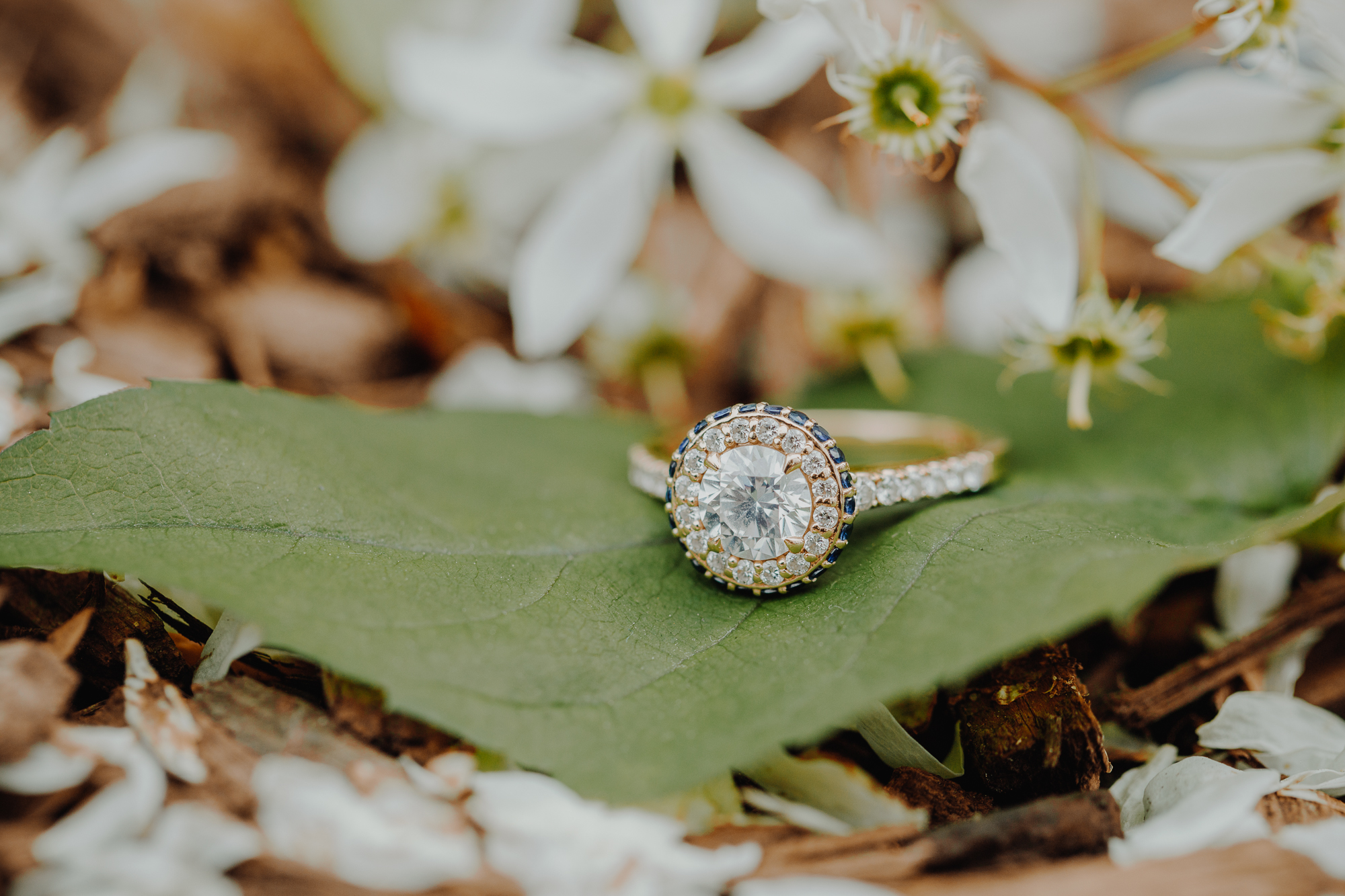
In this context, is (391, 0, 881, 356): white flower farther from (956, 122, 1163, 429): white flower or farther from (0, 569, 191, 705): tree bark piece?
(0, 569, 191, 705): tree bark piece

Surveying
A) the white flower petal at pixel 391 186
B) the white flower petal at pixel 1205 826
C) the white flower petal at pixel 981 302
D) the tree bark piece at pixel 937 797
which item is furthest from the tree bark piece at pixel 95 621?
the white flower petal at pixel 981 302

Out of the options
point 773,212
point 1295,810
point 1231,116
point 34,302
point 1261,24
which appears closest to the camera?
point 1295,810

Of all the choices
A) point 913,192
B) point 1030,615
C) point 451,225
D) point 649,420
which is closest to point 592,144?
point 451,225

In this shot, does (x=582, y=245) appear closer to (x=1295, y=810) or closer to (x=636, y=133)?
(x=636, y=133)

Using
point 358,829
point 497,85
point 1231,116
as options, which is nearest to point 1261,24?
point 1231,116

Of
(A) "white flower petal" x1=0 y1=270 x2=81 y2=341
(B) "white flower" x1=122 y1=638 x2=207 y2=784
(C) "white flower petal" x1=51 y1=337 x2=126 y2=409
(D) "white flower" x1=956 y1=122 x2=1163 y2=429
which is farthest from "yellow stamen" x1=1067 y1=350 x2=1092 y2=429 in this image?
(A) "white flower petal" x1=0 y1=270 x2=81 y2=341
